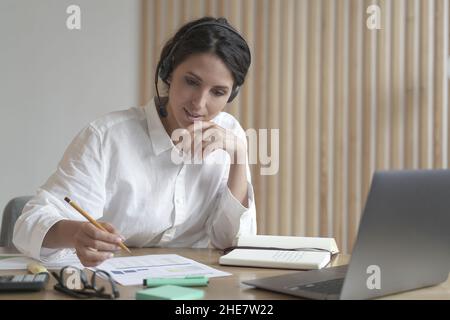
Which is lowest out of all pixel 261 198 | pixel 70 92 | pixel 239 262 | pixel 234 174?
pixel 261 198

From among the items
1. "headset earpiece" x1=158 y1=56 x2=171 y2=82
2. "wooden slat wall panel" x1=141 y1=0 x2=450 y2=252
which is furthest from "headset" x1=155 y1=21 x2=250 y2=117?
"wooden slat wall panel" x1=141 y1=0 x2=450 y2=252

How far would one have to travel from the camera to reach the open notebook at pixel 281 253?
53.6 inches

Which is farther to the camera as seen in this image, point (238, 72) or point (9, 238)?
point (9, 238)

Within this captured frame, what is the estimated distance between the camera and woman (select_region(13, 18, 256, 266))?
5.51 ft

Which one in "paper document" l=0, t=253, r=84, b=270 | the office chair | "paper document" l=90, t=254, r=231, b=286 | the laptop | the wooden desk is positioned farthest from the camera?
Answer: the office chair

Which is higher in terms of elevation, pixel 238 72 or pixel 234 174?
pixel 238 72

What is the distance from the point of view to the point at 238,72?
178 centimetres

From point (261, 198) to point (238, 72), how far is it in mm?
1582

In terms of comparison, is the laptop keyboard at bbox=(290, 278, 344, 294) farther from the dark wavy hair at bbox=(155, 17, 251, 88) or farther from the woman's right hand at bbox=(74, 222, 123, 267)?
the dark wavy hair at bbox=(155, 17, 251, 88)

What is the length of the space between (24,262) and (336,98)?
2196 mm

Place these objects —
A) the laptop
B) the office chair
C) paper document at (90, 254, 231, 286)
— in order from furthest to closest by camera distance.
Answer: the office chair
paper document at (90, 254, 231, 286)
the laptop

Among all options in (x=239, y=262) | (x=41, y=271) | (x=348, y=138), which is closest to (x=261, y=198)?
(x=348, y=138)

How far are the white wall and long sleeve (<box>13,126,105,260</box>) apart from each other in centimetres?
157
